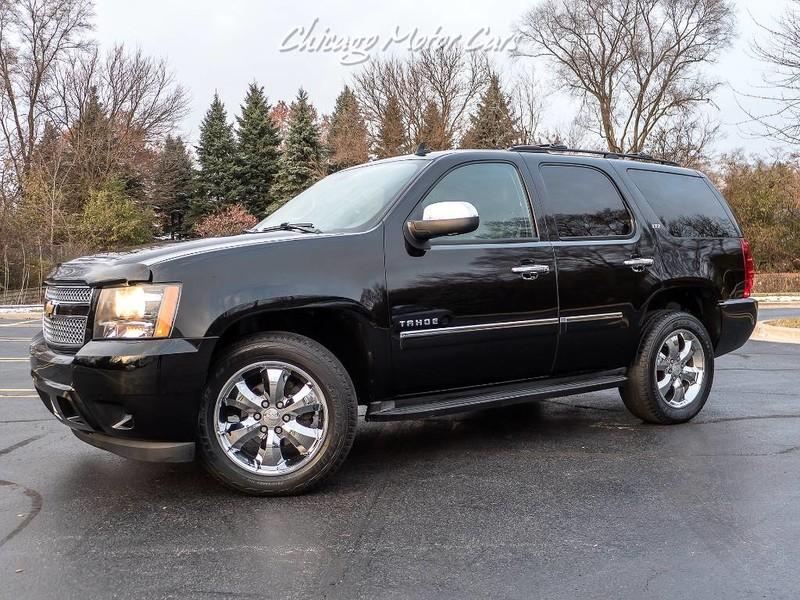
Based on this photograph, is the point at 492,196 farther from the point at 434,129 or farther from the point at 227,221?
the point at 227,221

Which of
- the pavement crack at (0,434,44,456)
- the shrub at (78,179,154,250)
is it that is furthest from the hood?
the shrub at (78,179,154,250)

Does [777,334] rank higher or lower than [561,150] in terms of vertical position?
lower

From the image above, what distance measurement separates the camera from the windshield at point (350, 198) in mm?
4379

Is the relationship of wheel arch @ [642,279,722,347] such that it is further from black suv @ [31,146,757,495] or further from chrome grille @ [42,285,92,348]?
chrome grille @ [42,285,92,348]

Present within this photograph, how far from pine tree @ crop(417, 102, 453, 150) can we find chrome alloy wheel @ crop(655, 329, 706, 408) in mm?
31895

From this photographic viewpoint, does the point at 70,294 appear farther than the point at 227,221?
No

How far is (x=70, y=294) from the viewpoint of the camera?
12.7ft

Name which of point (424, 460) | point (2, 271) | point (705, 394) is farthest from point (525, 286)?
point (2, 271)

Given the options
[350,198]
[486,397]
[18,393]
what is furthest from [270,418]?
[18,393]

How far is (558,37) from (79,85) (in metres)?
24.9

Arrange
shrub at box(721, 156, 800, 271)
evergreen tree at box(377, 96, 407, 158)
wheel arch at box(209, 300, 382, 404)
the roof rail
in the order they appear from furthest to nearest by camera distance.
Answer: evergreen tree at box(377, 96, 407, 158) < shrub at box(721, 156, 800, 271) < the roof rail < wheel arch at box(209, 300, 382, 404)

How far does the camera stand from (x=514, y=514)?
352cm

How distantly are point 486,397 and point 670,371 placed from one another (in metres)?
1.70

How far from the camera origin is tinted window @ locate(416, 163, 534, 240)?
14.8 feet
